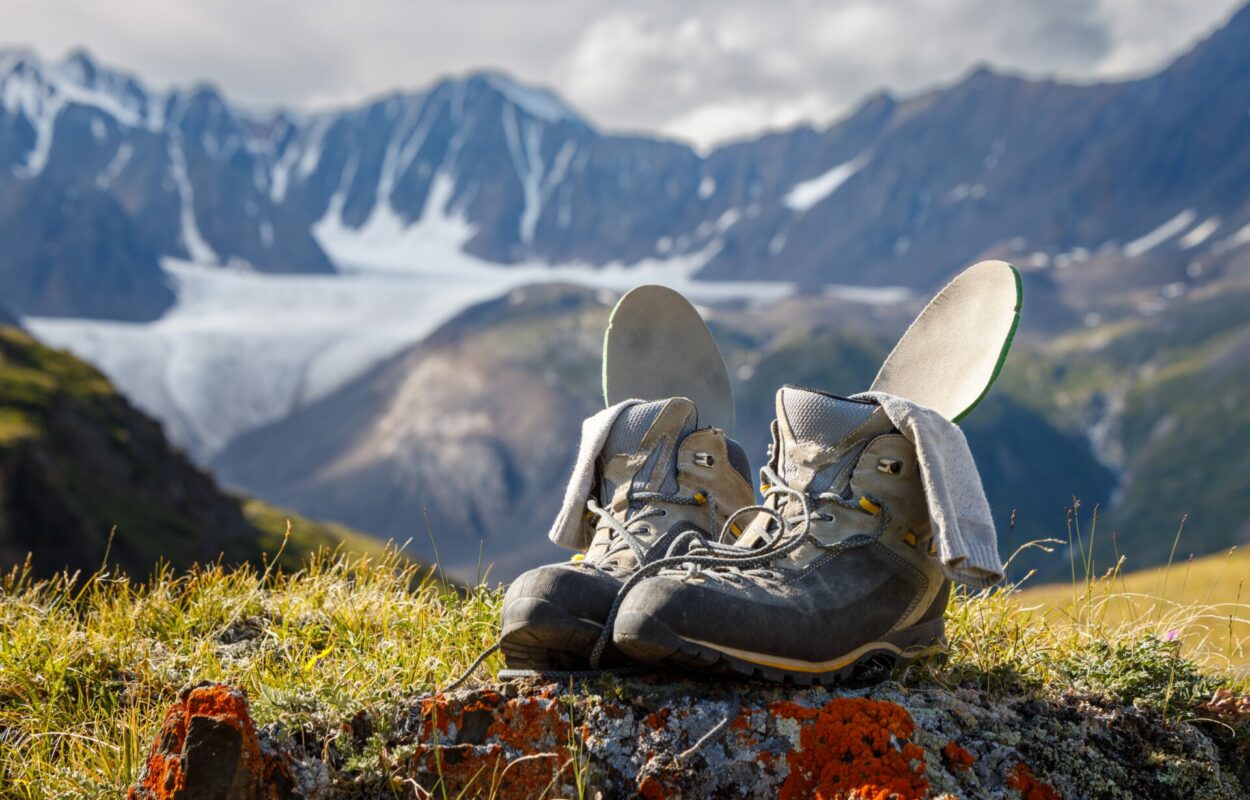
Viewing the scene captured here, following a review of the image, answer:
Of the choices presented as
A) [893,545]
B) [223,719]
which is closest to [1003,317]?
[893,545]

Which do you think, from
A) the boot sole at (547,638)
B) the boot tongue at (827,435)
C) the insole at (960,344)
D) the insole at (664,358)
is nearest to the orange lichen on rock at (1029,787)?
the boot tongue at (827,435)

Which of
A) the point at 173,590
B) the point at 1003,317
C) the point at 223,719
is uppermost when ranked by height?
the point at 1003,317

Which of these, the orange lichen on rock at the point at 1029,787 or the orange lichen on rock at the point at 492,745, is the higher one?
the orange lichen on rock at the point at 492,745

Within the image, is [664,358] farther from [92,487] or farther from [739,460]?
[92,487]

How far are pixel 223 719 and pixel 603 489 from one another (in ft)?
8.25

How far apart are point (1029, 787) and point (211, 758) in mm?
3033

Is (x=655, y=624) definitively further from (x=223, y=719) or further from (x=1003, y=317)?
(x=1003, y=317)

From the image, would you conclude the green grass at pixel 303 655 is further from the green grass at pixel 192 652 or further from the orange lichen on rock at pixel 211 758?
the orange lichen on rock at pixel 211 758

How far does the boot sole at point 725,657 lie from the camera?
4.27m

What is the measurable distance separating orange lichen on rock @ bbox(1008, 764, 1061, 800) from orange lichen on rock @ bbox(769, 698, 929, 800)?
1.32 feet

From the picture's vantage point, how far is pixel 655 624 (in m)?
4.27

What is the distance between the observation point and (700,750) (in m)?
4.18

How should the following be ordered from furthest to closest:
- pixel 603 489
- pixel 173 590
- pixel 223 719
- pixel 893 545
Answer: pixel 173 590 → pixel 603 489 → pixel 893 545 → pixel 223 719

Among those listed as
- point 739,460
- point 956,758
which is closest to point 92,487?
point 739,460
